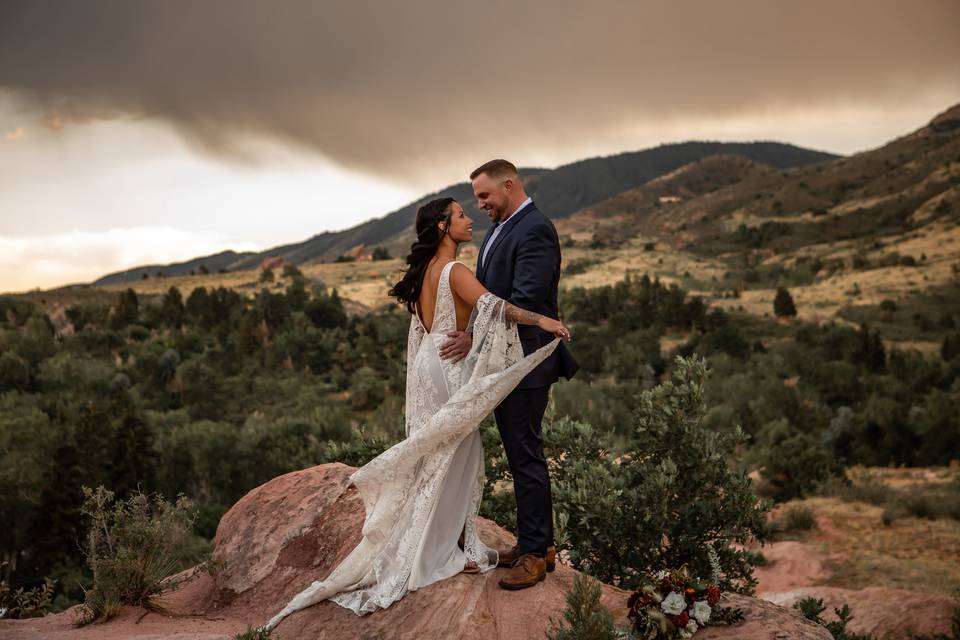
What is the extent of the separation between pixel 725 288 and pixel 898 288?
12024mm

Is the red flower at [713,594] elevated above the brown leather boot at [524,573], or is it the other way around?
the brown leather boot at [524,573]

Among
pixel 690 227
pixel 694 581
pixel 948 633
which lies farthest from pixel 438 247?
Answer: pixel 690 227

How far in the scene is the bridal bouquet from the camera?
13.1 feet

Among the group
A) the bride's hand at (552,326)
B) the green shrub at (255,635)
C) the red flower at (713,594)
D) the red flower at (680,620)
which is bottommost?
the red flower at (680,620)

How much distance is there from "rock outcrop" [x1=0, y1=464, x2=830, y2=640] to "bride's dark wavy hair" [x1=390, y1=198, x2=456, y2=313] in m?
1.95

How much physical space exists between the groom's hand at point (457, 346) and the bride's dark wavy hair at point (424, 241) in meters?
0.39

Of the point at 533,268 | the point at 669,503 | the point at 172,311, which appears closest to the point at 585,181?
the point at 172,311

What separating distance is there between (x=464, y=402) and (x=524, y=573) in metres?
1.17

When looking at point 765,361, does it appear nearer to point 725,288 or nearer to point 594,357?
point 594,357

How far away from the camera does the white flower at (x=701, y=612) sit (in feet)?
13.3

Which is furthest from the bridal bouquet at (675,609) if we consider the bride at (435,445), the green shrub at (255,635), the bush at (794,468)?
the bush at (794,468)

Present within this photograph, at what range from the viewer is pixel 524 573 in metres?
4.43

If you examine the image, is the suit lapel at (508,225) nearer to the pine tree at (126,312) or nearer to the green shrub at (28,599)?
the green shrub at (28,599)

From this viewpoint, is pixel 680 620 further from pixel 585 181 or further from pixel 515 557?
pixel 585 181
